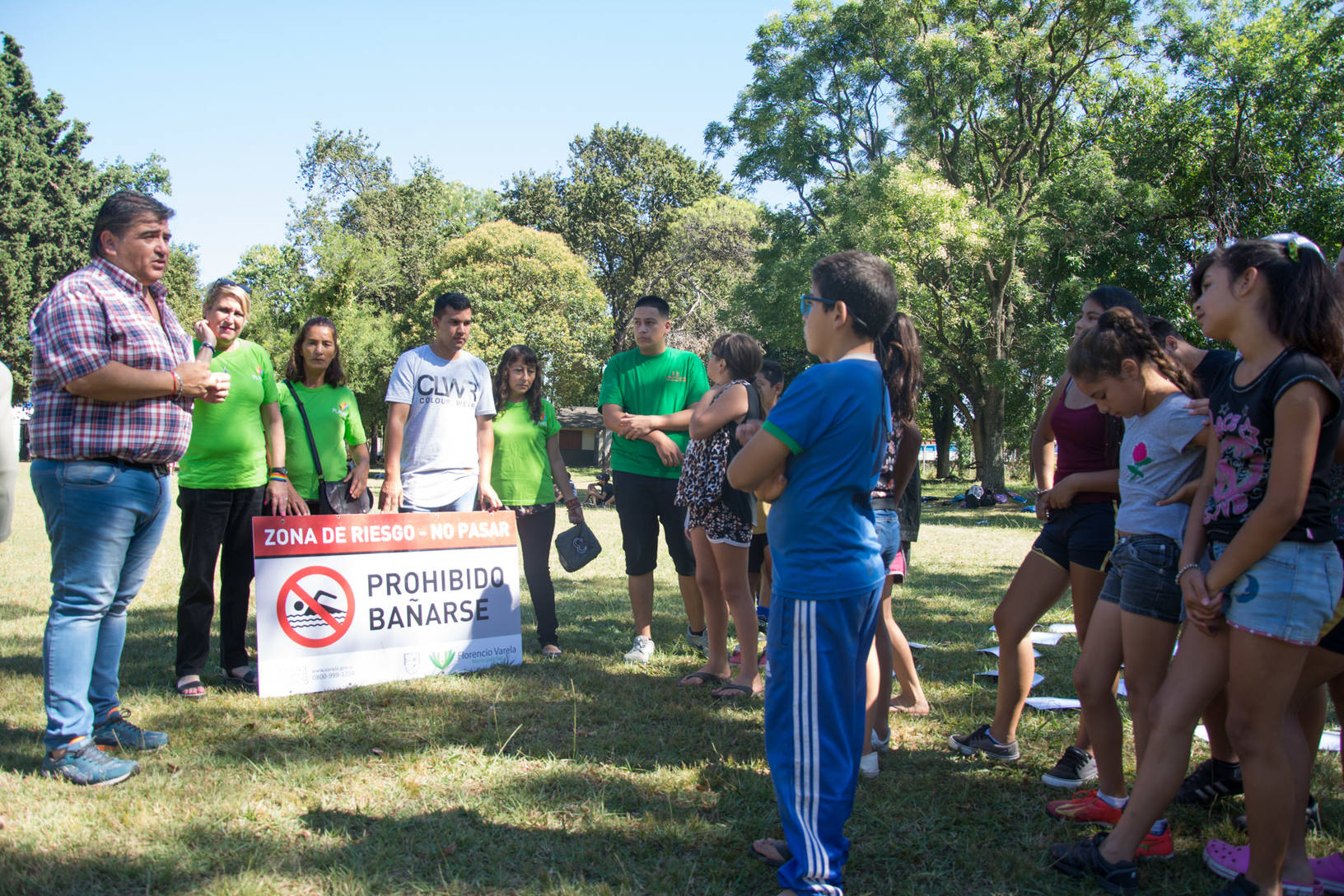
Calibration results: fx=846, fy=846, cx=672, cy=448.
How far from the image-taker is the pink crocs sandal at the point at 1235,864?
2.46 metres

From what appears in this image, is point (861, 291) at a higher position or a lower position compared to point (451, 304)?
lower

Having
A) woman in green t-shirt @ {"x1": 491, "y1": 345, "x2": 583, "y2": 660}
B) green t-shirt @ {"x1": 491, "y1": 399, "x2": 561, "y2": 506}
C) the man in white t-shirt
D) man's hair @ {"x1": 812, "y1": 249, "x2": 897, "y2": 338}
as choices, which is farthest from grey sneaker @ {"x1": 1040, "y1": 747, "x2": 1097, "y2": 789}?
the man in white t-shirt

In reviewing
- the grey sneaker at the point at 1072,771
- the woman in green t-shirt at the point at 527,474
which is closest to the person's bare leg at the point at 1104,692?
the grey sneaker at the point at 1072,771

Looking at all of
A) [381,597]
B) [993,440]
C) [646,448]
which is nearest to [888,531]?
[646,448]

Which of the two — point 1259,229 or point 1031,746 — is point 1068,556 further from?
point 1259,229

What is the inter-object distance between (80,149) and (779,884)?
5019cm

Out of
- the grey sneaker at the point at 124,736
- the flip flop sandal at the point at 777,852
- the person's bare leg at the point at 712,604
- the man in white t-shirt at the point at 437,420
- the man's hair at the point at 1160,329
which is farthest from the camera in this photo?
the man in white t-shirt at the point at 437,420

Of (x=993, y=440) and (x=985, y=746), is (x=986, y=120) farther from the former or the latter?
(x=985, y=746)

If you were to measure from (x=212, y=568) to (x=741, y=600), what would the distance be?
281 centimetres

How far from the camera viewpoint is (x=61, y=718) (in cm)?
327

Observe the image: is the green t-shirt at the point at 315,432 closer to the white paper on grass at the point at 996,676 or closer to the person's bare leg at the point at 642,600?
the person's bare leg at the point at 642,600

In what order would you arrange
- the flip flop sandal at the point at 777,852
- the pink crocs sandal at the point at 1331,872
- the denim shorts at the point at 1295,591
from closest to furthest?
the denim shorts at the point at 1295,591 < the pink crocs sandal at the point at 1331,872 < the flip flop sandal at the point at 777,852

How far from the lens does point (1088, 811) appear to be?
9.89 ft

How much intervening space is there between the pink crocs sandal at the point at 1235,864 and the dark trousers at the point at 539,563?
376 cm
